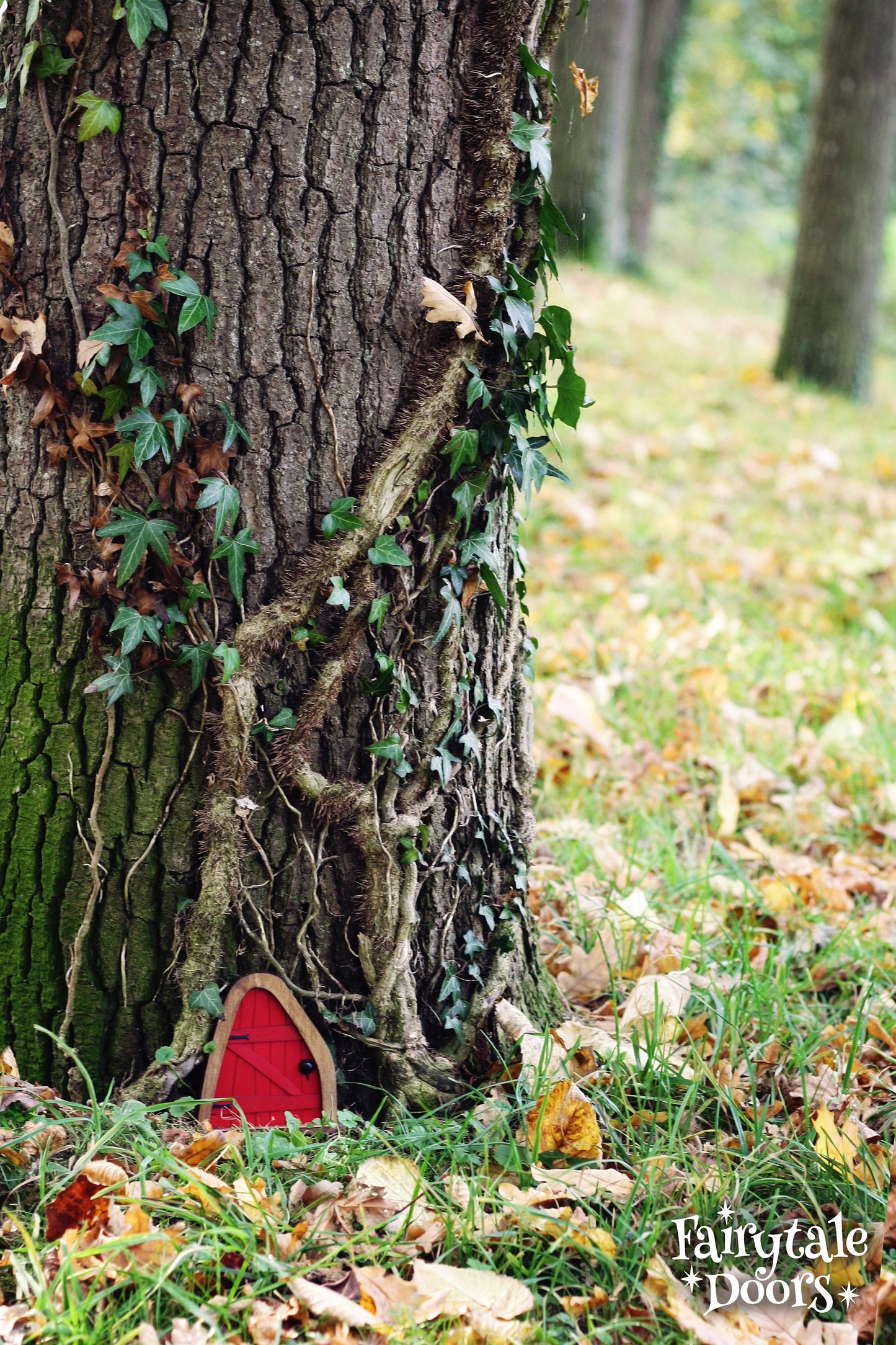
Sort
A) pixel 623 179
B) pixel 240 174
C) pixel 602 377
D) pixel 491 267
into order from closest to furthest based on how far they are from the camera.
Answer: pixel 240 174 < pixel 491 267 < pixel 602 377 < pixel 623 179

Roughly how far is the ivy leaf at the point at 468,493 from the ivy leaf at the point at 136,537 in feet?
1.52

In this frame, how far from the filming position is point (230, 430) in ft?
5.47

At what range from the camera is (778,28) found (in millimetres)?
20969

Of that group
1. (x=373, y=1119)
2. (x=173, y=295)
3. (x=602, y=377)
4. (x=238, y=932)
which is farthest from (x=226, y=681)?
(x=602, y=377)

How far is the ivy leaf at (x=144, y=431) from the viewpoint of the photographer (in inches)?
64.2

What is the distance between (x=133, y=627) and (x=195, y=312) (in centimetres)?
49

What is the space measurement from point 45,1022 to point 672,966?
127 centimetres

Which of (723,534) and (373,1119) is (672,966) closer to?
(373,1119)

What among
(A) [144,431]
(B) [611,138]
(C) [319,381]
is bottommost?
(A) [144,431]

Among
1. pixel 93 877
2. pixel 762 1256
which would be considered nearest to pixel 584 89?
pixel 93 877

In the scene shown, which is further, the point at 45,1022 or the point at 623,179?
the point at 623,179

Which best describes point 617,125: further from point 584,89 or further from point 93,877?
point 93,877

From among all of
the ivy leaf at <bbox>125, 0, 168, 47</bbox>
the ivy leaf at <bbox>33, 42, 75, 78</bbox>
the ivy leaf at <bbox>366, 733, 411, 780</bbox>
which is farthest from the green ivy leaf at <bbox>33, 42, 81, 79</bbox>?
the ivy leaf at <bbox>366, 733, 411, 780</bbox>

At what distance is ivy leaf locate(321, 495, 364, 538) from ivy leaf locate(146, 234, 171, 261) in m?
0.45
